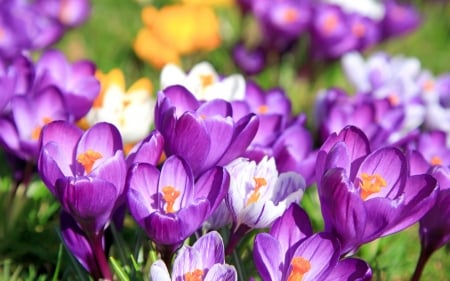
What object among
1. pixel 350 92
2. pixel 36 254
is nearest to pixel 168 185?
pixel 36 254

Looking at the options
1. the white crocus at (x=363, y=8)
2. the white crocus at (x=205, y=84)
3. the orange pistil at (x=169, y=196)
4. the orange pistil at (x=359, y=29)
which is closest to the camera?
the orange pistil at (x=169, y=196)

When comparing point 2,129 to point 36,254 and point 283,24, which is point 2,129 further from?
point 283,24

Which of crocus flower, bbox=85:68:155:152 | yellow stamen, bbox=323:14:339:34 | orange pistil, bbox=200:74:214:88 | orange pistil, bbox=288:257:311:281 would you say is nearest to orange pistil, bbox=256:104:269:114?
orange pistil, bbox=200:74:214:88

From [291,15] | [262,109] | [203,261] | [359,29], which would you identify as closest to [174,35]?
[291,15]

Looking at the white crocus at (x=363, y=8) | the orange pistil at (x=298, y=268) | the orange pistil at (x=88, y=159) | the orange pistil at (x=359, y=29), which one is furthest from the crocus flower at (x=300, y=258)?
the white crocus at (x=363, y=8)

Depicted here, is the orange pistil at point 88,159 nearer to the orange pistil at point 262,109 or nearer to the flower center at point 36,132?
the flower center at point 36,132
